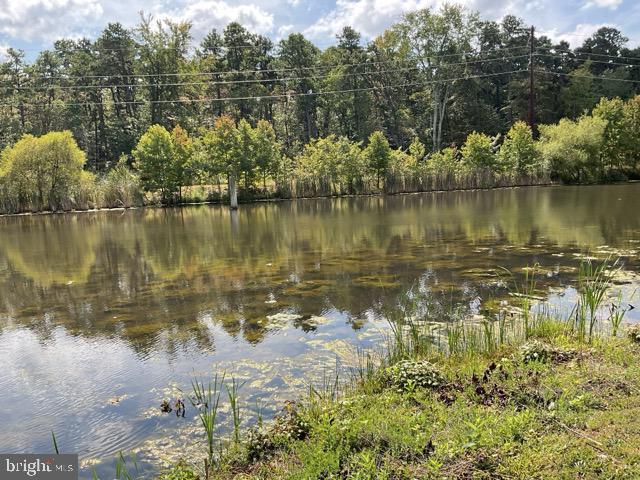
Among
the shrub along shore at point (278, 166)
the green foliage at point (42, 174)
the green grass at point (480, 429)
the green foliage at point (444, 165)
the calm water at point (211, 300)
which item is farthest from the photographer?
the green foliage at point (444, 165)

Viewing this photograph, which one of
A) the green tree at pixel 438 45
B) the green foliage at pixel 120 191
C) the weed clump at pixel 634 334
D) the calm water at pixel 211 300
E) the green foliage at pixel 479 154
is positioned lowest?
the calm water at pixel 211 300

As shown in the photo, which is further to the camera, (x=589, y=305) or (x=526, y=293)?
(x=526, y=293)

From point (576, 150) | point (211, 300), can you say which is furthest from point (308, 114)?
point (211, 300)

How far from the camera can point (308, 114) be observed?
60.1m

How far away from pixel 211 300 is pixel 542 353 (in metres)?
7.17

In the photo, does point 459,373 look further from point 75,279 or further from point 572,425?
point 75,279

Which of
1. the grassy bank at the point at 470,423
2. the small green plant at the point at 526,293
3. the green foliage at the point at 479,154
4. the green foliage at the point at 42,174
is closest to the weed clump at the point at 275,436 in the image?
the grassy bank at the point at 470,423

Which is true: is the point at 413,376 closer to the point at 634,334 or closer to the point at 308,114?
the point at 634,334

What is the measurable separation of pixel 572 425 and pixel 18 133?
200 feet

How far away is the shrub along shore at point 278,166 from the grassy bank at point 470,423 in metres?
31.1

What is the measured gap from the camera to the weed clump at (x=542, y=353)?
5479mm

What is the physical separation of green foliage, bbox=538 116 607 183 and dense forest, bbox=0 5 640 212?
0.13 metres

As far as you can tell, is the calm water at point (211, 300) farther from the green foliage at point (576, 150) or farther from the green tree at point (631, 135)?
the green tree at point (631, 135)

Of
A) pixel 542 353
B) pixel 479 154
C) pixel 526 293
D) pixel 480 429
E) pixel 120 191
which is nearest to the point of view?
pixel 480 429
